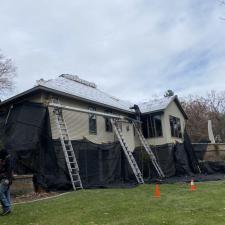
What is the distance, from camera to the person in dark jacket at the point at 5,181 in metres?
7.70

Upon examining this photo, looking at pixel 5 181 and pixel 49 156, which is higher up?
pixel 49 156

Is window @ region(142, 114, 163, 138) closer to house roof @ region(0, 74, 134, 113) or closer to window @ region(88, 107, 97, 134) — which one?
house roof @ region(0, 74, 134, 113)

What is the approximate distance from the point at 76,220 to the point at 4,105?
10.5m

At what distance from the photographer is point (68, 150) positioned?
1434 cm

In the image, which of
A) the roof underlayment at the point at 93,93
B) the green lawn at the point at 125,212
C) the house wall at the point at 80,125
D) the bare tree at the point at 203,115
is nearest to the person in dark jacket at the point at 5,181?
the green lawn at the point at 125,212

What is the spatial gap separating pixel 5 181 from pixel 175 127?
17.6 meters

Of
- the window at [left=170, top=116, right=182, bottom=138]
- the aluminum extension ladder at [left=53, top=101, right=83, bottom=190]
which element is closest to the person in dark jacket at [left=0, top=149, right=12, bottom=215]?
the aluminum extension ladder at [left=53, top=101, right=83, bottom=190]

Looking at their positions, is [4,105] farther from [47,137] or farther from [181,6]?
[181,6]

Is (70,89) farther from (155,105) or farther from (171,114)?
(171,114)

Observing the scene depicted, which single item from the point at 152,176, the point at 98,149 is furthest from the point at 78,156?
the point at 152,176

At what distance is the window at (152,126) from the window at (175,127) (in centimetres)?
135

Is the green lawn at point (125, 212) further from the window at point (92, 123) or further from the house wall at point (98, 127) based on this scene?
the window at point (92, 123)

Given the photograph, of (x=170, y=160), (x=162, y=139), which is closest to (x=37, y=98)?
(x=170, y=160)

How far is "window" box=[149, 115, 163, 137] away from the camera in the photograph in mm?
22053
